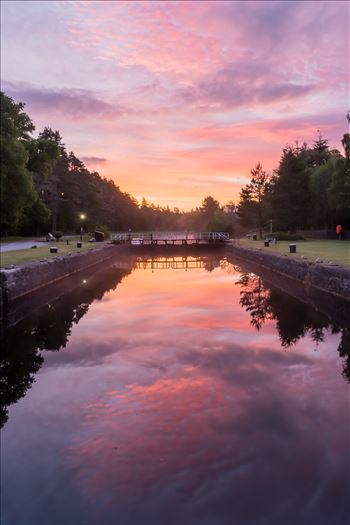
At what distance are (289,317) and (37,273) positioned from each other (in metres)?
12.2

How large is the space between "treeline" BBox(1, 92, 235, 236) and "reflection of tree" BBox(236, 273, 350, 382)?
15849mm

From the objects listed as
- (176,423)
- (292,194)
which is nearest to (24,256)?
(176,423)

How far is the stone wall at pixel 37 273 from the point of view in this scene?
17334mm

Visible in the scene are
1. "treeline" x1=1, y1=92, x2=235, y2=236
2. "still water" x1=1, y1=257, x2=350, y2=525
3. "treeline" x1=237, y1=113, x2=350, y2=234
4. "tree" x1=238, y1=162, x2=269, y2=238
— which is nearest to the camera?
"still water" x1=1, y1=257, x2=350, y2=525

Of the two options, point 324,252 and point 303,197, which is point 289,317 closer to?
point 324,252

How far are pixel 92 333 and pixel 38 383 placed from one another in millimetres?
4431

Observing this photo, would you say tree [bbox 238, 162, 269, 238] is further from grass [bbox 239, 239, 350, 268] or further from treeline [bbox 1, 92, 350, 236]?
grass [bbox 239, 239, 350, 268]

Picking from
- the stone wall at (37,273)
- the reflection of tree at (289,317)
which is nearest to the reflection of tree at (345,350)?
the reflection of tree at (289,317)

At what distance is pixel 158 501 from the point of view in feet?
17.5

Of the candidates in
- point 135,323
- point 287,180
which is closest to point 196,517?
point 135,323

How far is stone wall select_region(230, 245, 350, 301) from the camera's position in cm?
1794

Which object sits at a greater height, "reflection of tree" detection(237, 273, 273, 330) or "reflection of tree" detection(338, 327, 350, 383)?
"reflection of tree" detection(237, 273, 273, 330)

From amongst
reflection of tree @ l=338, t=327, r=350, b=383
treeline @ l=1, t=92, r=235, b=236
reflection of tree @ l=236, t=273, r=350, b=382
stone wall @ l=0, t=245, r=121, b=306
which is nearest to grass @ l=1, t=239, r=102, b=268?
stone wall @ l=0, t=245, r=121, b=306

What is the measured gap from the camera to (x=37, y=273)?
21.9 meters
